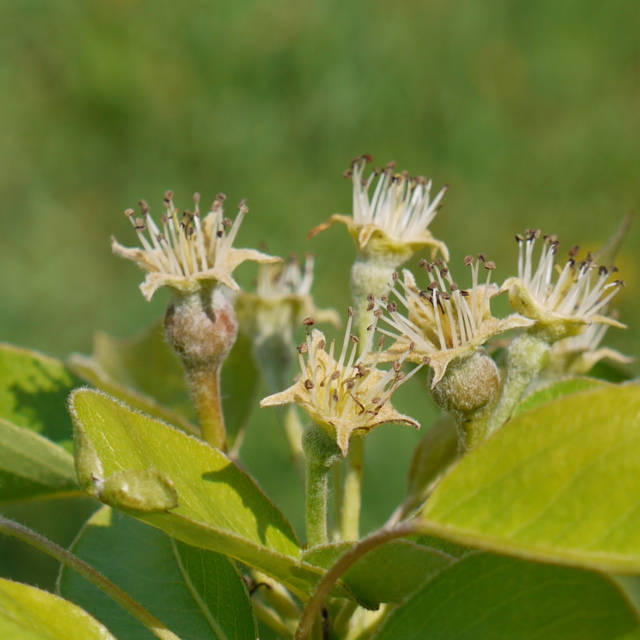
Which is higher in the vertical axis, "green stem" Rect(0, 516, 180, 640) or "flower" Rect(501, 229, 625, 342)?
"flower" Rect(501, 229, 625, 342)

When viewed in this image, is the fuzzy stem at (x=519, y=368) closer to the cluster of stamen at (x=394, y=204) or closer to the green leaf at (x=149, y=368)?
the cluster of stamen at (x=394, y=204)

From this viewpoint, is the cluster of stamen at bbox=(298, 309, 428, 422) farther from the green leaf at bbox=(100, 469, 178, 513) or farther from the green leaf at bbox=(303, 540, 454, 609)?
the green leaf at bbox=(100, 469, 178, 513)

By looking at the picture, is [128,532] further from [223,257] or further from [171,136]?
[171,136]

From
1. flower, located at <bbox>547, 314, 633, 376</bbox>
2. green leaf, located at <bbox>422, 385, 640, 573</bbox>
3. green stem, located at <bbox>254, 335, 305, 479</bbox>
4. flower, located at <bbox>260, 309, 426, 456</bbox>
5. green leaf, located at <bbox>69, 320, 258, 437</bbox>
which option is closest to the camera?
green leaf, located at <bbox>422, 385, 640, 573</bbox>

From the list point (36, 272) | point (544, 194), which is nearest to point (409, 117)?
point (544, 194)

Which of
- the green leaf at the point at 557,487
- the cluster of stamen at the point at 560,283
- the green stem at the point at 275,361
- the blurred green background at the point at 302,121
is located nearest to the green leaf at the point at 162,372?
the green stem at the point at 275,361

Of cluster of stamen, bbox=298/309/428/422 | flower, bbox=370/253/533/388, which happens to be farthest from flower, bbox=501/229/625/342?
cluster of stamen, bbox=298/309/428/422
